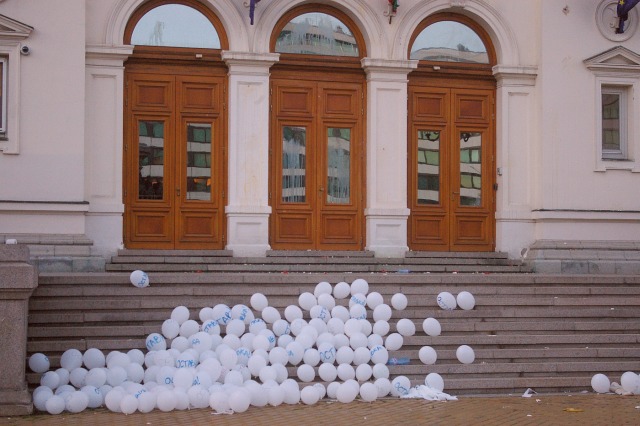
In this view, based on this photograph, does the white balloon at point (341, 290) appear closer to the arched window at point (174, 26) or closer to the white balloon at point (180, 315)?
the white balloon at point (180, 315)

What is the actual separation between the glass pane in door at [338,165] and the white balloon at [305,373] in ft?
19.1

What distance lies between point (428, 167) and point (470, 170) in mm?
810

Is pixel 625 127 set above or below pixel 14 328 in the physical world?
above

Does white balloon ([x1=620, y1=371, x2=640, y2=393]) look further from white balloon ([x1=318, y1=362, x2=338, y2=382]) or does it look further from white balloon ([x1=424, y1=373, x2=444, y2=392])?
white balloon ([x1=318, y1=362, x2=338, y2=382])

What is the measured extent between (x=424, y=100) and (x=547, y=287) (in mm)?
4652

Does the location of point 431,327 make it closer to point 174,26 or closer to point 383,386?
point 383,386

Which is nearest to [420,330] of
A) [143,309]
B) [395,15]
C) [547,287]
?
[547,287]

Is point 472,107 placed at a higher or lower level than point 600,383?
higher

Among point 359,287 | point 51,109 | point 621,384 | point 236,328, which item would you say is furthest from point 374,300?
point 51,109

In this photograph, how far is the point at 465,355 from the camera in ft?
41.9

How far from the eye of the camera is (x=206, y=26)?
17.1 m

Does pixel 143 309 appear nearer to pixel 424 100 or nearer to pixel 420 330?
pixel 420 330

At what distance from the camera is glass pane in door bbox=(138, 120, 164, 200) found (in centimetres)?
1681

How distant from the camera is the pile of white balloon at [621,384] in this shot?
41.3 ft
